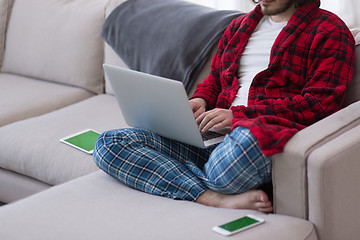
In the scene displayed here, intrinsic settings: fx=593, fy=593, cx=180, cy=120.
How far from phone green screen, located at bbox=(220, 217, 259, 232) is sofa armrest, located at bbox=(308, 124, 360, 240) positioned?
6.1 inches

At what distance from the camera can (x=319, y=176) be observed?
1.41 m

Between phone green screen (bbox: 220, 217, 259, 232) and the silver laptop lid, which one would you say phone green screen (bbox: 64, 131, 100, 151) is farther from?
phone green screen (bbox: 220, 217, 259, 232)

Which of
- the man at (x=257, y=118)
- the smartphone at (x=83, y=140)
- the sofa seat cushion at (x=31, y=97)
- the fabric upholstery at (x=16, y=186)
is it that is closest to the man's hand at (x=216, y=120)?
the man at (x=257, y=118)

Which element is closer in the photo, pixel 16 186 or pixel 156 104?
pixel 156 104

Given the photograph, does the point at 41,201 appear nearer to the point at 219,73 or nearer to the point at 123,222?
the point at 123,222

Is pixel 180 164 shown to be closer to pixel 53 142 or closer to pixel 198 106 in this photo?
pixel 198 106

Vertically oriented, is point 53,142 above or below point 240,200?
below

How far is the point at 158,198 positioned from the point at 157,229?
0.68 feet

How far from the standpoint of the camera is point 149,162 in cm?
170

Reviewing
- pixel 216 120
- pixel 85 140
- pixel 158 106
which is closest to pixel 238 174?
pixel 216 120

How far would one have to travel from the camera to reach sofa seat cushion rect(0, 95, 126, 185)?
2061mm

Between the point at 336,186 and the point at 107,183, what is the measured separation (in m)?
0.67

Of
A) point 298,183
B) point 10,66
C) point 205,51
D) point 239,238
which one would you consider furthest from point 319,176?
point 10,66

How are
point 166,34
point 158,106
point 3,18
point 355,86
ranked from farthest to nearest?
point 3,18
point 166,34
point 355,86
point 158,106
